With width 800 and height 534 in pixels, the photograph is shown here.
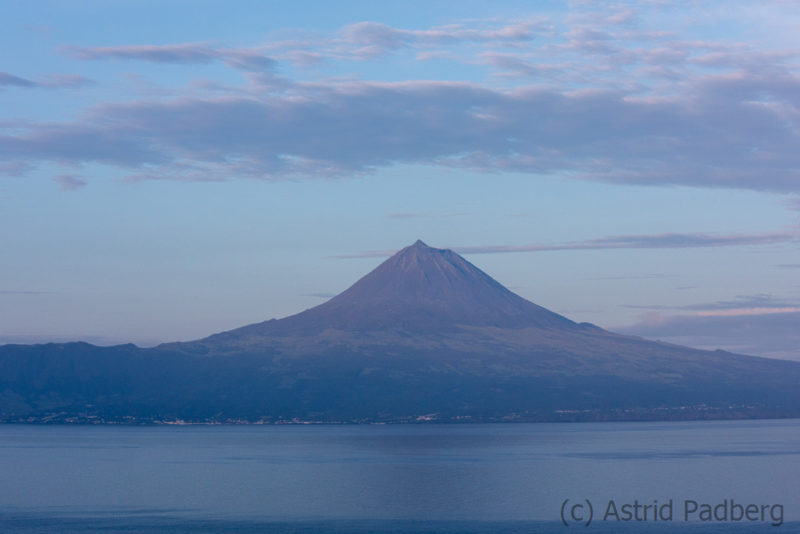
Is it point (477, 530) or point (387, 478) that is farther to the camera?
point (387, 478)

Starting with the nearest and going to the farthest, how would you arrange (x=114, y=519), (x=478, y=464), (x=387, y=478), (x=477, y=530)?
(x=477, y=530)
(x=114, y=519)
(x=387, y=478)
(x=478, y=464)

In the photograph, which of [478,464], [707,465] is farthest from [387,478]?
[707,465]

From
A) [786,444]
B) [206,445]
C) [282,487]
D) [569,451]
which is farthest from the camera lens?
[206,445]

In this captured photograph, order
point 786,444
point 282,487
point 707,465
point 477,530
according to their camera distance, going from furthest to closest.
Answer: point 786,444 → point 707,465 → point 282,487 → point 477,530

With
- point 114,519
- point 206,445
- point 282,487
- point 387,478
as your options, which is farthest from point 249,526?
point 206,445

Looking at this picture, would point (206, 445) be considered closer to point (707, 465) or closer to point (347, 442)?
point (347, 442)

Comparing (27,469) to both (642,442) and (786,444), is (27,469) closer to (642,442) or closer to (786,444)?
(642,442)
